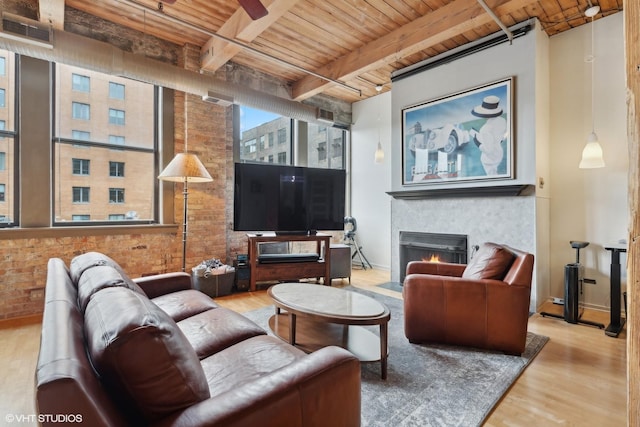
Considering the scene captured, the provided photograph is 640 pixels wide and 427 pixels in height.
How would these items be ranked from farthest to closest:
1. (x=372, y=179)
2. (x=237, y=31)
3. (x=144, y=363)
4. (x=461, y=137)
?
(x=372, y=179)
(x=461, y=137)
(x=237, y=31)
(x=144, y=363)

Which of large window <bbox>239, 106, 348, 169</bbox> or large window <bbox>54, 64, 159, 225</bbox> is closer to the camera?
large window <bbox>54, 64, 159, 225</bbox>

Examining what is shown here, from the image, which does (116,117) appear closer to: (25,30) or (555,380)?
(25,30)

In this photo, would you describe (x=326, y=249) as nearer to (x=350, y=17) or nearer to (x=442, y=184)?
(x=442, y=184)

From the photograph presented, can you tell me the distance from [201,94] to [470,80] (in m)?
3.45

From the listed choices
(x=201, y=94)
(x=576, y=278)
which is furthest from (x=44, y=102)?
(x=576, y=278)

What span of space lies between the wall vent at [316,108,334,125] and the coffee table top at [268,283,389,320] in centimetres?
331

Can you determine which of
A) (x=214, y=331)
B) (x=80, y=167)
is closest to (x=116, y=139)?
(x=80, y=167)

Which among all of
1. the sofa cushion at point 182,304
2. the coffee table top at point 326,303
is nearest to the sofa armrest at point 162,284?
the sofa cushion at point 182,304

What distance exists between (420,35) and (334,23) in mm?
999

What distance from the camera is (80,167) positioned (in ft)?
12.1

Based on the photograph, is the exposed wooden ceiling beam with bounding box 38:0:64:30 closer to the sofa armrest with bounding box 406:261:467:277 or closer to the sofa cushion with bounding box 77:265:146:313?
the sofa cushion with bounding box 77:265:146:313

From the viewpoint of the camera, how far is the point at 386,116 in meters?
5.93

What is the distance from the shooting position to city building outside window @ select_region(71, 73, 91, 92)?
3660 millimetres

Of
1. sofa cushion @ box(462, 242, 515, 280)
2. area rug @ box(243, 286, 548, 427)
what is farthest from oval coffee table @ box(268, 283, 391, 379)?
sofa cushion @ box(462, 242, 515, 280)
